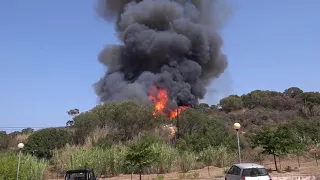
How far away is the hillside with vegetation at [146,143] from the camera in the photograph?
26.0 meters

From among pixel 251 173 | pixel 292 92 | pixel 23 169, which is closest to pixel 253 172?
pixel 251 173

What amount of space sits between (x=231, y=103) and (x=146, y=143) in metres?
65.7

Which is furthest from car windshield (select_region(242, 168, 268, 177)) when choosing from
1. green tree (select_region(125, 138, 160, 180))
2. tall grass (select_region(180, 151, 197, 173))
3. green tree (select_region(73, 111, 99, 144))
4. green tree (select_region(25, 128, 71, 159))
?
green tree (select_region(73, 111, 99, 144))

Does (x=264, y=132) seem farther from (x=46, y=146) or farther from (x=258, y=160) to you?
(x=46, y=146)

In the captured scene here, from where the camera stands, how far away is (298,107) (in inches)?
3155

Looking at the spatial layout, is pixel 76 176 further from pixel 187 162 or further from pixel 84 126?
pixel 84 126

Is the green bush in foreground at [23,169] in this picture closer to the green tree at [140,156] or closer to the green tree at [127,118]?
the green tree at [140,156]

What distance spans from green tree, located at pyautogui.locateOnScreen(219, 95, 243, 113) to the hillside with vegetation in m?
17.5

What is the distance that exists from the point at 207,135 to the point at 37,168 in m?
20.6

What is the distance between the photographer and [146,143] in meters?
24.4

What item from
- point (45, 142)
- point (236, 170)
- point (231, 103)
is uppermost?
point (231, 103)

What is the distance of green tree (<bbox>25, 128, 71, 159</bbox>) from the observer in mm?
35906

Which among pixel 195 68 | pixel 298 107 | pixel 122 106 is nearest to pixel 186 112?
pixel 122 106

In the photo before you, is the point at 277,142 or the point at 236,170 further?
the point at 277,142
